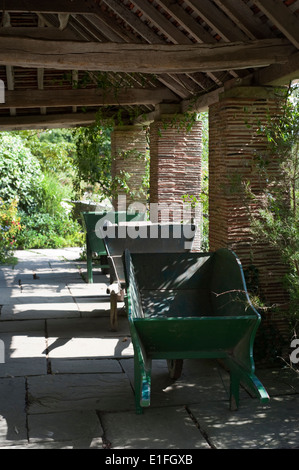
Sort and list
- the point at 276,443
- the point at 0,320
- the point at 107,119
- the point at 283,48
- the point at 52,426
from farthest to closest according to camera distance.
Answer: the point at 107,119 < the point at 0,320 < the point at 283,48 < the point at 52,426 < the point at 276,443

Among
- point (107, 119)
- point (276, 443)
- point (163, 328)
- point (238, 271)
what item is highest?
point (107, 119)

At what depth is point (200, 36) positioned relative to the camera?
5.96 meters

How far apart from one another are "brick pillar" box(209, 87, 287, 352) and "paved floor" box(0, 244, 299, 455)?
0.95 m

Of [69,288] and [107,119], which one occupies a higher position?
[107,119]

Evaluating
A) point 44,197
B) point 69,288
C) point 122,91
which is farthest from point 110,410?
point 44,197

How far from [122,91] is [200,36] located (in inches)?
103

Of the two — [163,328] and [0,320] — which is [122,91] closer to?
[0,320]

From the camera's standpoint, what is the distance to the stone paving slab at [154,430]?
3.68 m

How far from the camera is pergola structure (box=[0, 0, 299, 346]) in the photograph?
5105 mm

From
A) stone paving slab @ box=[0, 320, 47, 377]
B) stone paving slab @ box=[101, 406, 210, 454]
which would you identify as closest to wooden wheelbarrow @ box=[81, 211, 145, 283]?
stone paving slab @ box=[0, 320, 47, 377]

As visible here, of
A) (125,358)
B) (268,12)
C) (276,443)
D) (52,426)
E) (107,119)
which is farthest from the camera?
(107,119)

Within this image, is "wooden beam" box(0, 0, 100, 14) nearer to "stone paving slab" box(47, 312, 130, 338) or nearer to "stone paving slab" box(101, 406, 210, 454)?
"stone paving slab" box(47, 312, 130, 338)

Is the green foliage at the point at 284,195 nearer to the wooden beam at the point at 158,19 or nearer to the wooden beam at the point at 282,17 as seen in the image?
the wooden beam at the point at 282,17

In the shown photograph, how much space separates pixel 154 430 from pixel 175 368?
0.98 m
